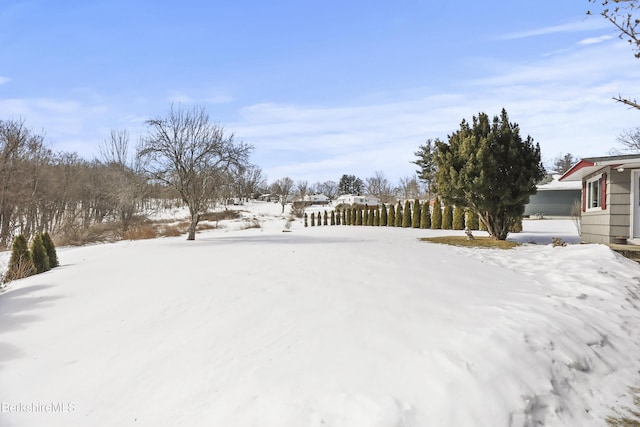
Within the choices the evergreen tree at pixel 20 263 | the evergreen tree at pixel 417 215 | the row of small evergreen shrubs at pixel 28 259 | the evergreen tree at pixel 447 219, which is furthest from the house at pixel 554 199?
the evergreen tree at pixel 20 263

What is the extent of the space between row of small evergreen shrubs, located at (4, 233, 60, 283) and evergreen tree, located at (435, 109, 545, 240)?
38.3 feet

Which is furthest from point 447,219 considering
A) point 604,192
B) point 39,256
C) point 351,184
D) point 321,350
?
point 351,184

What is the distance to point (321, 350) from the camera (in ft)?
10.2

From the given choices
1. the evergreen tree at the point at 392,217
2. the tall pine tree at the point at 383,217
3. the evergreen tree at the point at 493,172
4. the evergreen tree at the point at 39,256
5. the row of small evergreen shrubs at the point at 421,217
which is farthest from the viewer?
the tall pine tree at the point at 383,217

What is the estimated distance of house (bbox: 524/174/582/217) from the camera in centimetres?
2636

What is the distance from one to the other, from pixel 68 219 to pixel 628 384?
1039 inches

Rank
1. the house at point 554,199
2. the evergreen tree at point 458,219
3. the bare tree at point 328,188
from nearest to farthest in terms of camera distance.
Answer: the evergreen tree at point 458,219, the house at point 554,199, the bare tree at point 328,188

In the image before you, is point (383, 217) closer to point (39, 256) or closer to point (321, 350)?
point (39, 256)

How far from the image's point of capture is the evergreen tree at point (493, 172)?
36.5 ft

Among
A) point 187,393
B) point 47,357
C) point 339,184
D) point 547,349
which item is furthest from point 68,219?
point 339,184

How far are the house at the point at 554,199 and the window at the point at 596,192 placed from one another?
619 inches

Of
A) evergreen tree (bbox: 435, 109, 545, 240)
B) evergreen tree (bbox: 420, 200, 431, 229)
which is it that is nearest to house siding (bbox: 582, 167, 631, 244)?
evergreen tree (bbox: 435, 109, 545, 240)

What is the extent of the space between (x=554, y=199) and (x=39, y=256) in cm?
3153

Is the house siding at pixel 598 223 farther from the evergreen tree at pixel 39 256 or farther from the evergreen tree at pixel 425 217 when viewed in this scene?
the evergreen tree at pixel 39 256
